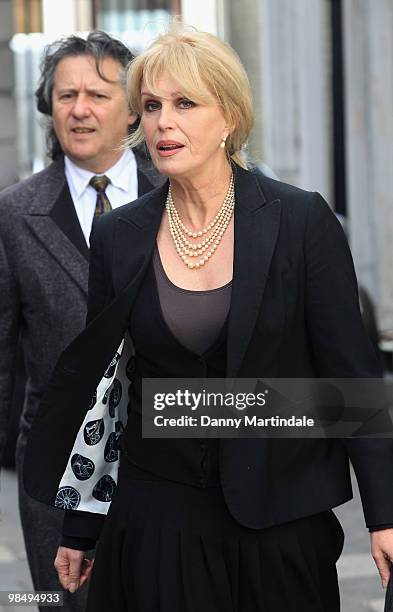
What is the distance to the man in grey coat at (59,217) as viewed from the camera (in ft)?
13.8

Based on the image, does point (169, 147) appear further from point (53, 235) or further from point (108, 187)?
point (108, 187)

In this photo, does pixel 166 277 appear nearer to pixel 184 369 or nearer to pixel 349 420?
pixel 184 369

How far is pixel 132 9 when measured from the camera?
19.3m

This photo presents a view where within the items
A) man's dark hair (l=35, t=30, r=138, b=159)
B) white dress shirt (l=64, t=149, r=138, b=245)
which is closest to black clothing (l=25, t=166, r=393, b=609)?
white dress shirt (l=64, t=149, r=138, b=245)

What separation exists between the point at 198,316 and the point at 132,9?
54.5ft

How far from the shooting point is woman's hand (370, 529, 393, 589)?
3.18 metres

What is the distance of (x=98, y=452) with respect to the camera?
11.5ft

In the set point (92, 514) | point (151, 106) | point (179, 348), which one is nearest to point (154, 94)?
point (151, 106)

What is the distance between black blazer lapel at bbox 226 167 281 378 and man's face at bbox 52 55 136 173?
1049 mm

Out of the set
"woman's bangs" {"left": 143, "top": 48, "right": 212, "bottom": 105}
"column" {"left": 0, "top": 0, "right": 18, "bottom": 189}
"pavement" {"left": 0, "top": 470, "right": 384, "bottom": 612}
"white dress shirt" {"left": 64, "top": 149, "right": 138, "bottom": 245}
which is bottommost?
"pavement" {"left": 0, "top": 470, "right": 384, "bottom": 612}

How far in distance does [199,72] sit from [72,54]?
130 centimetres

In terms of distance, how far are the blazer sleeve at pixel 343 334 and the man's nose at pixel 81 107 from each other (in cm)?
128

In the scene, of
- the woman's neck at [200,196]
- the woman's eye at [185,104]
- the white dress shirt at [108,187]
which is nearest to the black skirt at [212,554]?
the woman's neck at [200,196]

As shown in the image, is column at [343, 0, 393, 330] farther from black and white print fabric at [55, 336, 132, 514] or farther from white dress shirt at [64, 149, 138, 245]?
black and white print fabric at [55, 336, 132, 514]
